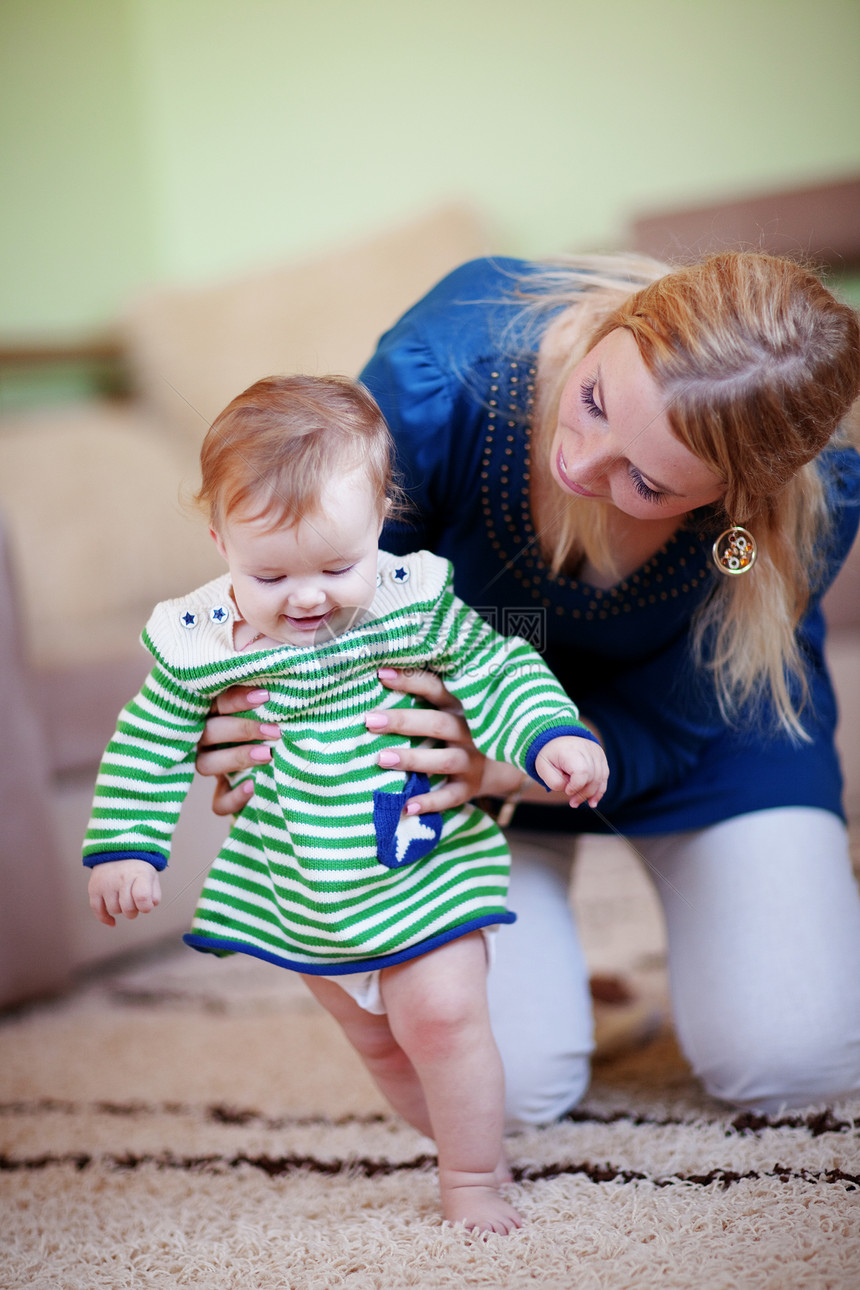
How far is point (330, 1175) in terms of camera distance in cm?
73

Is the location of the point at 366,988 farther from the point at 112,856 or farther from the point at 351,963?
the point at 112,856

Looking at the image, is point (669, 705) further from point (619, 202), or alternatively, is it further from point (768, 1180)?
point (619, 202)

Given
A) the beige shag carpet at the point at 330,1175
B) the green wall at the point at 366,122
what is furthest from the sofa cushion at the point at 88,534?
the beige shag carpet at the point at 330,1175

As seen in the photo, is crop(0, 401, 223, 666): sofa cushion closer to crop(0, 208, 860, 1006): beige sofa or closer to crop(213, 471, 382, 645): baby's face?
crop(0, 208, 860, 1006): beige sofa

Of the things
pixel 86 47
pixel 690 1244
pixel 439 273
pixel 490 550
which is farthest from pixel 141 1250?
pixel 86 47

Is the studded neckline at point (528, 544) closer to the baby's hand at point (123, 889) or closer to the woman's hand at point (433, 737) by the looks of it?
the woman's hand at point (433, 737)

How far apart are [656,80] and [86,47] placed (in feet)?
2.92

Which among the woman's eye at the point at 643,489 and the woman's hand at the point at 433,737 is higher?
the woman's eye at the point at 643,489

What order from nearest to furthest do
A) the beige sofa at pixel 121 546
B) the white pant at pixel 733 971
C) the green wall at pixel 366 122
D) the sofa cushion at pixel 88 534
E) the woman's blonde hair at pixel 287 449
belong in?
1. the woman's blonde hair at pixel 287 449
2. the white pant at pixel 733 971
3. the beige sofa at pixel 121 546
4. the sofa cushion at pixel 88 534
5. the green wall at pixel 366 122

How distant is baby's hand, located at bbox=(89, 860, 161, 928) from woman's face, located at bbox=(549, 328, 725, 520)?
34 cm

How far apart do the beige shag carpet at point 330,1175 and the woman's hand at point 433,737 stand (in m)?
0.25

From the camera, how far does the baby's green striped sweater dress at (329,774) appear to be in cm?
60

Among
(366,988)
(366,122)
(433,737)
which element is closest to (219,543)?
(433,737)

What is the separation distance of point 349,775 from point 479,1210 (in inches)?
10.3
